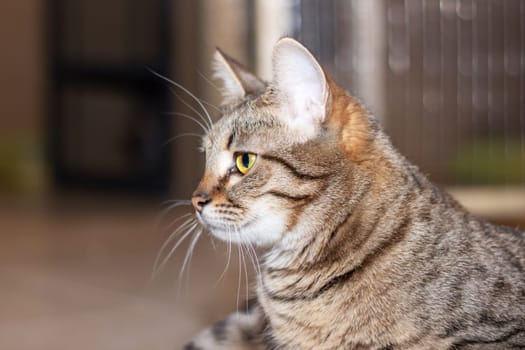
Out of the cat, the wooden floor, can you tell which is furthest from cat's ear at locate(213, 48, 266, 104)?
the wooden floor

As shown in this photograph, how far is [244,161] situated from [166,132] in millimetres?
2320

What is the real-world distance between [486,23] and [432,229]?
182 centimetres

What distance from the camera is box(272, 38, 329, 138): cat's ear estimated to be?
3.83 ft

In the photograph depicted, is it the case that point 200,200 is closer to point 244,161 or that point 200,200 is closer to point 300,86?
point 244,161

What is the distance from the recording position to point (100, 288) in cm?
209

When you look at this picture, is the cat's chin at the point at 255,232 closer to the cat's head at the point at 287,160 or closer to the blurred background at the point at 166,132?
the cat's head at the point at 287,160

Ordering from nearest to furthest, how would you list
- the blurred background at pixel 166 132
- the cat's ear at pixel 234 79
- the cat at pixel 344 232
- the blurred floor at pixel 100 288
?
the cat at pixel 344 232
the cat's ear at pixel 234 79
the blurred floor at pixel 100 288
the blurred background at pixel 166 132

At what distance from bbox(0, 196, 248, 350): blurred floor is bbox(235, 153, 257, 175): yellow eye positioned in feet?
1.61

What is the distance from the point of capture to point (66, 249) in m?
2.65

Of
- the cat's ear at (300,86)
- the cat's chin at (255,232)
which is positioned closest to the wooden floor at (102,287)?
the cat's chin at (255,232)

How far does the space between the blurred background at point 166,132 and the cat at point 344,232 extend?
0.26 meters

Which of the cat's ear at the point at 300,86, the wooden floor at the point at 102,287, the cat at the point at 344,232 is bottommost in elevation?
the wooden floor at the point at 102,287

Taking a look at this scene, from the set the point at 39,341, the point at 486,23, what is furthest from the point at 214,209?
the point at 486,23

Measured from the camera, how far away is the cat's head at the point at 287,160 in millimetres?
1183
